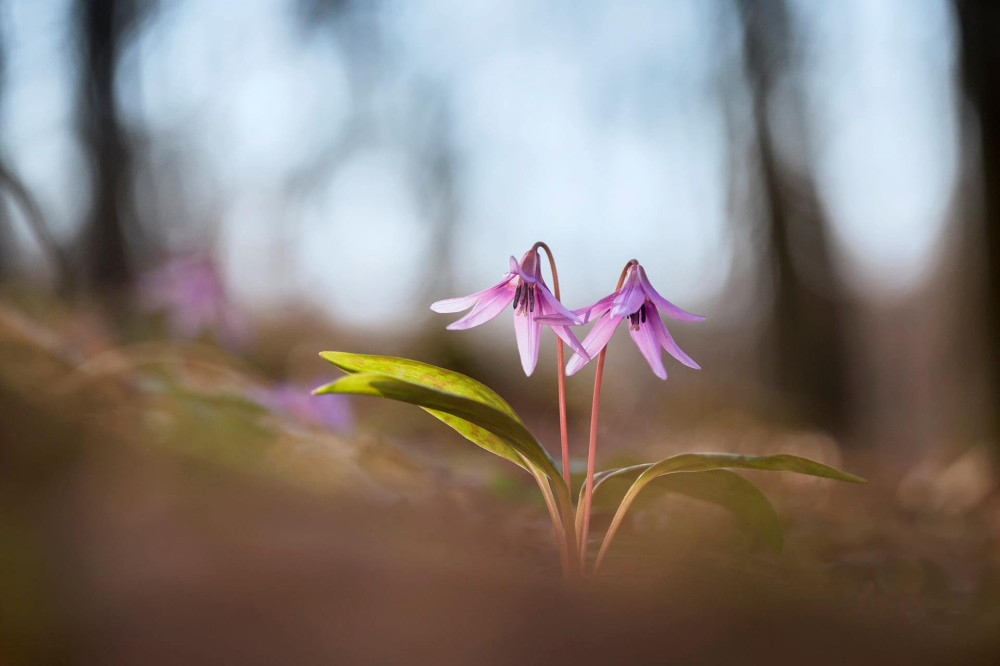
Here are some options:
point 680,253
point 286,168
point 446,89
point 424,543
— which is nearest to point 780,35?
point 680,253

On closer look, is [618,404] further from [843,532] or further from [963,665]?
[963,665]

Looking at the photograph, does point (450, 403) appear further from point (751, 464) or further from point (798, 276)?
point (798, 276)

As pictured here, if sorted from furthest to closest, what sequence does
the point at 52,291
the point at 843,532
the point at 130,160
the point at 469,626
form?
the point at 130,160, the point at 52,291, the point at 843,532, the point at 469,626

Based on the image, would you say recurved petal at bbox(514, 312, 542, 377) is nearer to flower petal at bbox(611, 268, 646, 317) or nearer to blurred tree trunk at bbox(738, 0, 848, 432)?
flower petal at bbox(611, 268, 646, 317)

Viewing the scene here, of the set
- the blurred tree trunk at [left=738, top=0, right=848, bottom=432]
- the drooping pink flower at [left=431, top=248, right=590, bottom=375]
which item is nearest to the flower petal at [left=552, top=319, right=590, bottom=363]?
the drooping pink flower at [left=431, top=248, right=590, bottom=375]

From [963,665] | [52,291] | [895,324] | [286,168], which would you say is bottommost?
[963,665]

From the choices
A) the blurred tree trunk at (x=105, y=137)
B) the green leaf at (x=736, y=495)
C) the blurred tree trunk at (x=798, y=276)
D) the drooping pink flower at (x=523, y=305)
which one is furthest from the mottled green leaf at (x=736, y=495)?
the blurred tree trunk at (x=105, y=137)

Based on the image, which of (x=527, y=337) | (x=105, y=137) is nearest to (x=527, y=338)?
(x=527, y=337)

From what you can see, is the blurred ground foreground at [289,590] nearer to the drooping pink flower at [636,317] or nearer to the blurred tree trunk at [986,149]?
the drooping pink flower at [636,317]
